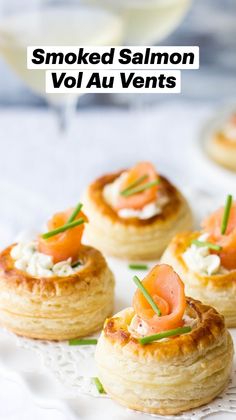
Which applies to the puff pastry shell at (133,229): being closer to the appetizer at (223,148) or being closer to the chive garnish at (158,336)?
the chive garnish at (158,336)

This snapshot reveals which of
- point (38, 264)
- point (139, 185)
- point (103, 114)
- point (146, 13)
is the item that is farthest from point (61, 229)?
point (103, 114)

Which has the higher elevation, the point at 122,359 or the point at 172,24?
the point at 172,24

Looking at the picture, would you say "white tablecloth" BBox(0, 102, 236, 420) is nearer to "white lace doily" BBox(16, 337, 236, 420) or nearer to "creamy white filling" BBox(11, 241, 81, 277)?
"creamy white filling" BBox(11, 241, 81, 277)

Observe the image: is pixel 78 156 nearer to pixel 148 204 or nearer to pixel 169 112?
pixel 169 112

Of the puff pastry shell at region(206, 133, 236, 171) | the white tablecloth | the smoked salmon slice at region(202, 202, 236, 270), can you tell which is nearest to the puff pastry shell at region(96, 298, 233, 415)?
the smoked salmon slice at region(202, 202, 236, 270)

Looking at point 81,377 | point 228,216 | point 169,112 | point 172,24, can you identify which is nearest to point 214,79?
point 169,112

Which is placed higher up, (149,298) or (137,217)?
(137,217)

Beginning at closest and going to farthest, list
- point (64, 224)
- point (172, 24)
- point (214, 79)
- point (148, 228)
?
point (64, 224) → point (148, 228) → point (172, 24) → point (214, 79)

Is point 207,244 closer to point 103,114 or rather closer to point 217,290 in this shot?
point 217,290
